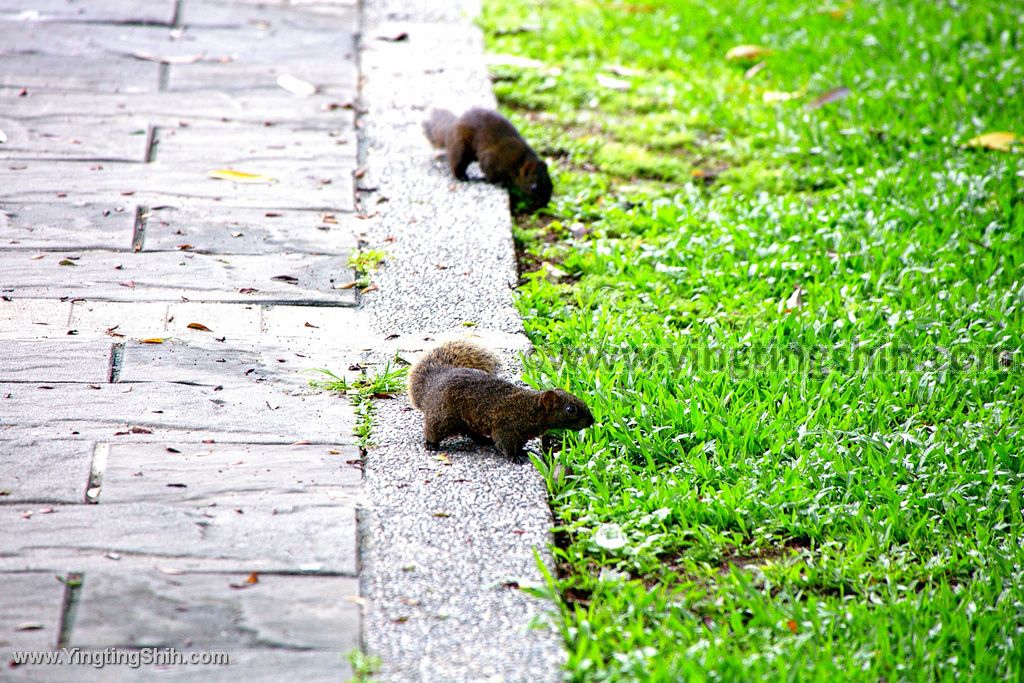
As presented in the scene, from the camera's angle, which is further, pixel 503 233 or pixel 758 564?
pixel 503 233

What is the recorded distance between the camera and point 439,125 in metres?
6.80

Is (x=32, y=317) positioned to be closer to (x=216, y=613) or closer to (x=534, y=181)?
(x=216, y=613)

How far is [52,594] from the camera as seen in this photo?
315cm

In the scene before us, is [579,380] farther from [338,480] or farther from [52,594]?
[52,594]

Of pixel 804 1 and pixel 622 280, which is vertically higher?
pixel 804 1

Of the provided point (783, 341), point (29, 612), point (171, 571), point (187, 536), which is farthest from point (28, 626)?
point (783, 341)

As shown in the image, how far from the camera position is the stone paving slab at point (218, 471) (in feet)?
12.1

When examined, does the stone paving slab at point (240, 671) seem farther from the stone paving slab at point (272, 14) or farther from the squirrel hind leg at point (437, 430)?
the stone paving slab at point (272, 14)

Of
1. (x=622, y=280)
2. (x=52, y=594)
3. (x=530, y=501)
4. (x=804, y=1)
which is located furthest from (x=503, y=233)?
(x=804, y=1)

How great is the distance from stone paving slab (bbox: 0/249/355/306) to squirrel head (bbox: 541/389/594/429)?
1514mm

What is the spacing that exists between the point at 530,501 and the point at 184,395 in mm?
1495

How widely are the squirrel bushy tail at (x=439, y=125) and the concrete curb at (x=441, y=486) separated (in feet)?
0.54

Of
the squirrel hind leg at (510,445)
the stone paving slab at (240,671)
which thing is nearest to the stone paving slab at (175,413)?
the squirrel hind leg at (510,445)

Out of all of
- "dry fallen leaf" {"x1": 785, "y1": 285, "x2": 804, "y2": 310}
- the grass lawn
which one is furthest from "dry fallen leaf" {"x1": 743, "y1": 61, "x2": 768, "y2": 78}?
"dry fallen leaf" {"x1": 785, "y1": 285, "x2": 804, "y2": 310}
